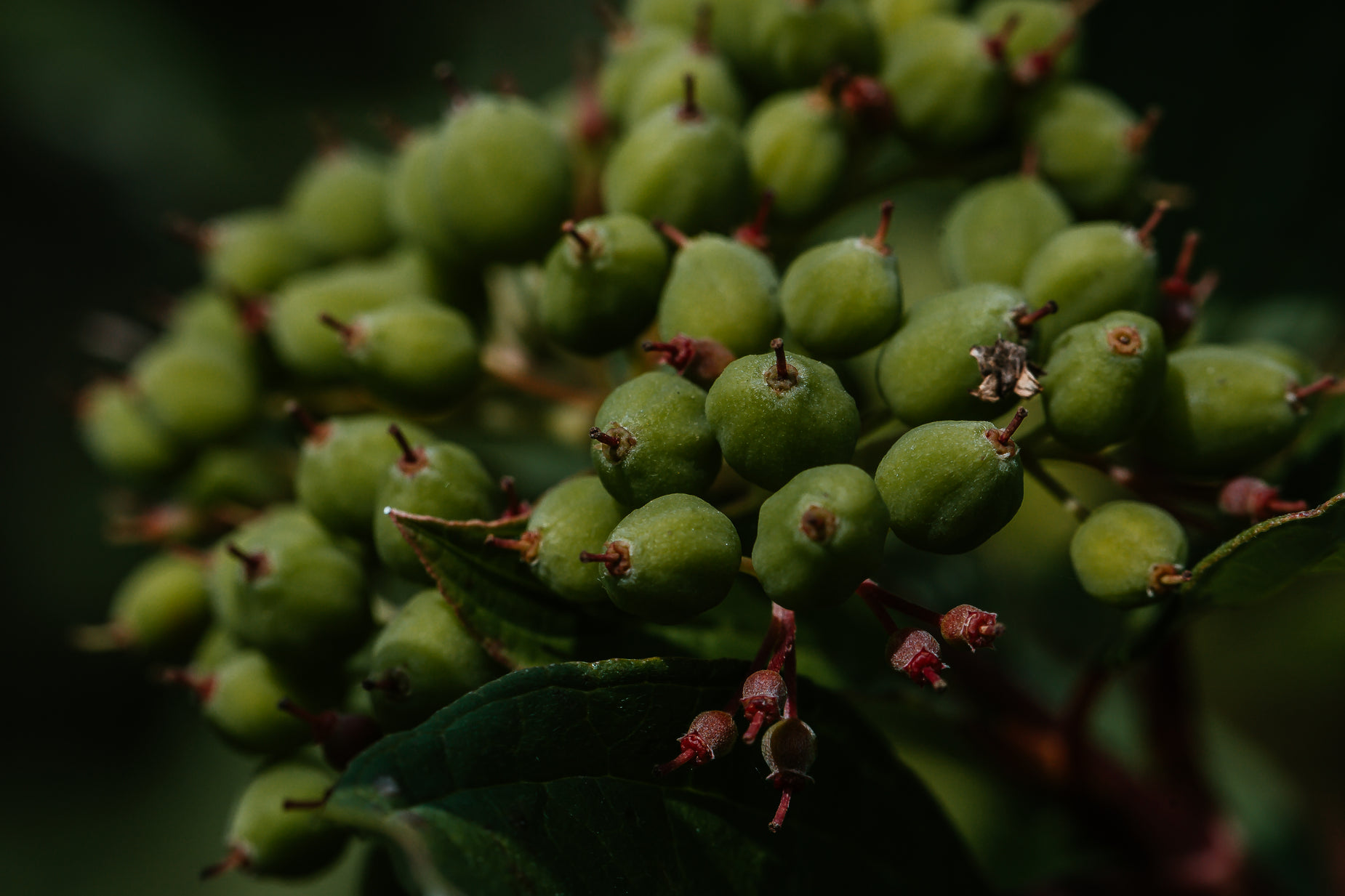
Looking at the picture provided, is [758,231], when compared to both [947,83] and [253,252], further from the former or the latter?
[253,252]

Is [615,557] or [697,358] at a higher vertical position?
[697,358]

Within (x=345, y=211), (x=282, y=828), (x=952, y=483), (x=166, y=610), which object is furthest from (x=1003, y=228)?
(x=166, y=610)

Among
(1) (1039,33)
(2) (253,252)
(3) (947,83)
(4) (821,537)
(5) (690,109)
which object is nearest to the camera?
(4) (821,537)

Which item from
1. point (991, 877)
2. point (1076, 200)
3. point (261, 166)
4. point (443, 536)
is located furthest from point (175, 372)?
point (261, 166)

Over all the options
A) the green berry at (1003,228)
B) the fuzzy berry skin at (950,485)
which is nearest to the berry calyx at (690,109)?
the green berry at (1003,228)

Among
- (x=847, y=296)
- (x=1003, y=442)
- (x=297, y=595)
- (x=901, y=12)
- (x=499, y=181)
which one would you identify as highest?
(x=901, y=12)

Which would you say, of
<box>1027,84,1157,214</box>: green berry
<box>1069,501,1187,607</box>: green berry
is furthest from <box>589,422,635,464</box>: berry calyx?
<box>1027,84,1157,214</box>: green berry
